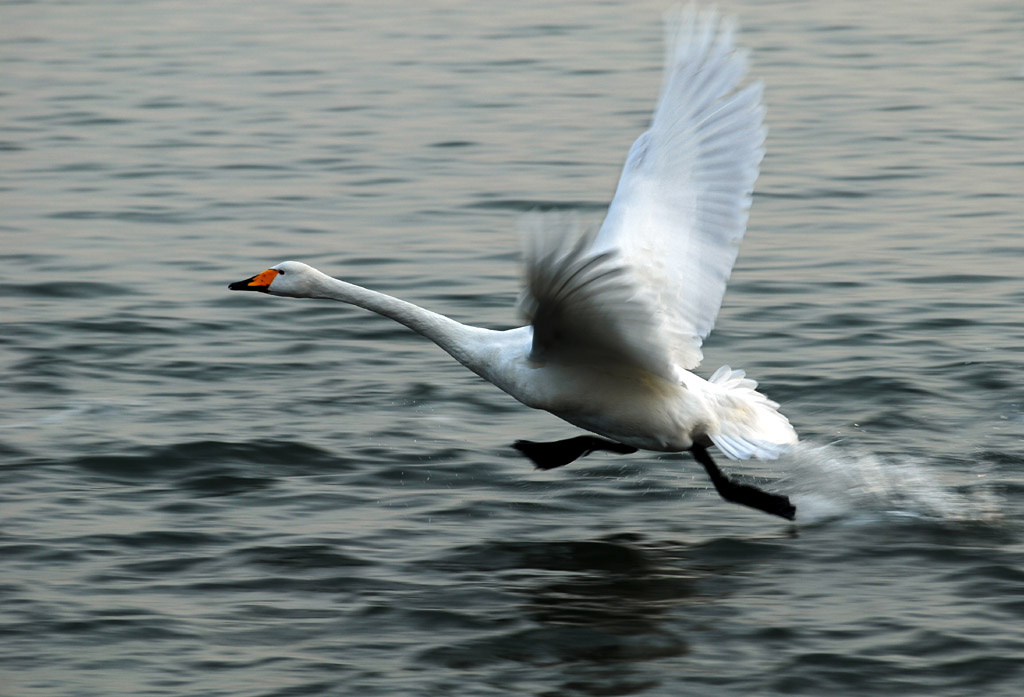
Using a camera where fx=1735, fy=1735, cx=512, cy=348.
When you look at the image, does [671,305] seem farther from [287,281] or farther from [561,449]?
[287,281]

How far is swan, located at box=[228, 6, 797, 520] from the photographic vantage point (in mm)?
6656

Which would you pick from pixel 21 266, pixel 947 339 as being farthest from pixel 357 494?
pixel 21 266

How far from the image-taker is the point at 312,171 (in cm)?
1343

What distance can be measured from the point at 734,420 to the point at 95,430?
3.19 m

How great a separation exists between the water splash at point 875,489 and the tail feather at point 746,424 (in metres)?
0.50

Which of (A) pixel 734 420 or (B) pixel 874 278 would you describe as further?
(B) pixel 874 278

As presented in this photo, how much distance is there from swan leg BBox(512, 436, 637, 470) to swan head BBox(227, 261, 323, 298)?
113 cm

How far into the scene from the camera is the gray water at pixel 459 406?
612 cm

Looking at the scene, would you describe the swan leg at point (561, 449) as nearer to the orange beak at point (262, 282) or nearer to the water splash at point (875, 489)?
the water splash at point (875, 489)

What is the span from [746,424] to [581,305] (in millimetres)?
1387

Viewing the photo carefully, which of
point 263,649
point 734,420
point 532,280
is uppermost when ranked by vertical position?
point 532,280

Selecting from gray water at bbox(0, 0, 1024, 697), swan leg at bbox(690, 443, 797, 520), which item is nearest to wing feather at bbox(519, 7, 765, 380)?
swan leg at bbox(690, 443, 797, 520)

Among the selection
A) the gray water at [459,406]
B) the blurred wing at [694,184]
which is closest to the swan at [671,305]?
the blurred wing at [694,184]

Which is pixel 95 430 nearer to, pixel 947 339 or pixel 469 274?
pixel 469 274
